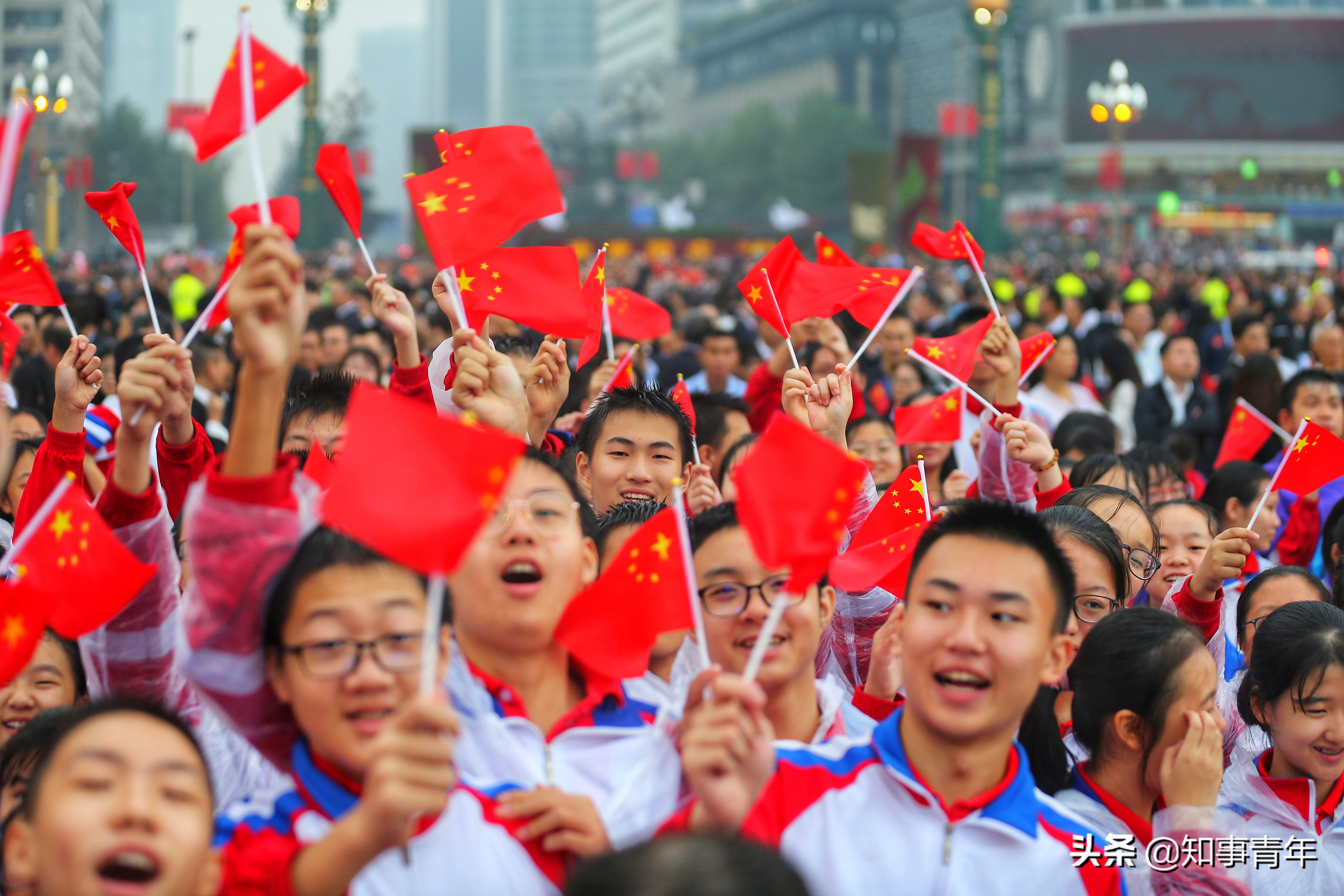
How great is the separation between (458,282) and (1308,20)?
246 ft

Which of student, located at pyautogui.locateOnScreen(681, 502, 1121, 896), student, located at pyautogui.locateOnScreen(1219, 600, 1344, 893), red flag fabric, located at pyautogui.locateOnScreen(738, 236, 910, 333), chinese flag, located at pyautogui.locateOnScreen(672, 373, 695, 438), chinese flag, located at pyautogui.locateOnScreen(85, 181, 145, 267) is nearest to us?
student, located at pyautogui.locateOnScreen(681, 502, 1121, 896)

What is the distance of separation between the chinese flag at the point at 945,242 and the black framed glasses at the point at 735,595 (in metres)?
2.32

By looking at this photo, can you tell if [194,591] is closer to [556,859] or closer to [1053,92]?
[556,859]

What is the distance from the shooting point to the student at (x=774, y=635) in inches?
104

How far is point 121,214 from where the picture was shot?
368 centimetres

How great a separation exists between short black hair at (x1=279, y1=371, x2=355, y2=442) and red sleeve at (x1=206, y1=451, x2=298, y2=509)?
1.78m

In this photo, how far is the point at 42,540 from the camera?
245cm

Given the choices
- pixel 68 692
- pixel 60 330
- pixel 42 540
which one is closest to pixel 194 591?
pixel 42 540

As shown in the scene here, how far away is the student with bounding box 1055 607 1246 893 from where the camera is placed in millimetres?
2559

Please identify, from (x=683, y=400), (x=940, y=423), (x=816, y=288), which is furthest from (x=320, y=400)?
(x=940, y=423)

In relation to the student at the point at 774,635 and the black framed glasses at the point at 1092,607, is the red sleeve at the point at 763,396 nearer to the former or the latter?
→ the black framed glasses at the point at 1092,607

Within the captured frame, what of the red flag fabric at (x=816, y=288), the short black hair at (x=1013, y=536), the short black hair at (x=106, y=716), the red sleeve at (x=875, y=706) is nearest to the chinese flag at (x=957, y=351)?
the red flag fabric at (x=816, y=288)

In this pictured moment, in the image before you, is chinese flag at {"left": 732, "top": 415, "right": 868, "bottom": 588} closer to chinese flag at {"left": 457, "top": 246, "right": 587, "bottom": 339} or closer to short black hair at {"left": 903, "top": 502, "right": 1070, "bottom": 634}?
short black hair at {"left": 903, "top": 502, "right": 1070, "bottom": 634}

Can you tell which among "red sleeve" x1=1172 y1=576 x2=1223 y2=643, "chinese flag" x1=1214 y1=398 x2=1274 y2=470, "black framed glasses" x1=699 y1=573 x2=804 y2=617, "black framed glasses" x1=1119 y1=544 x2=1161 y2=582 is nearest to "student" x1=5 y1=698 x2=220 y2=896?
"black framed glasses" x1=699 y1=573 x2=804 y2=617
